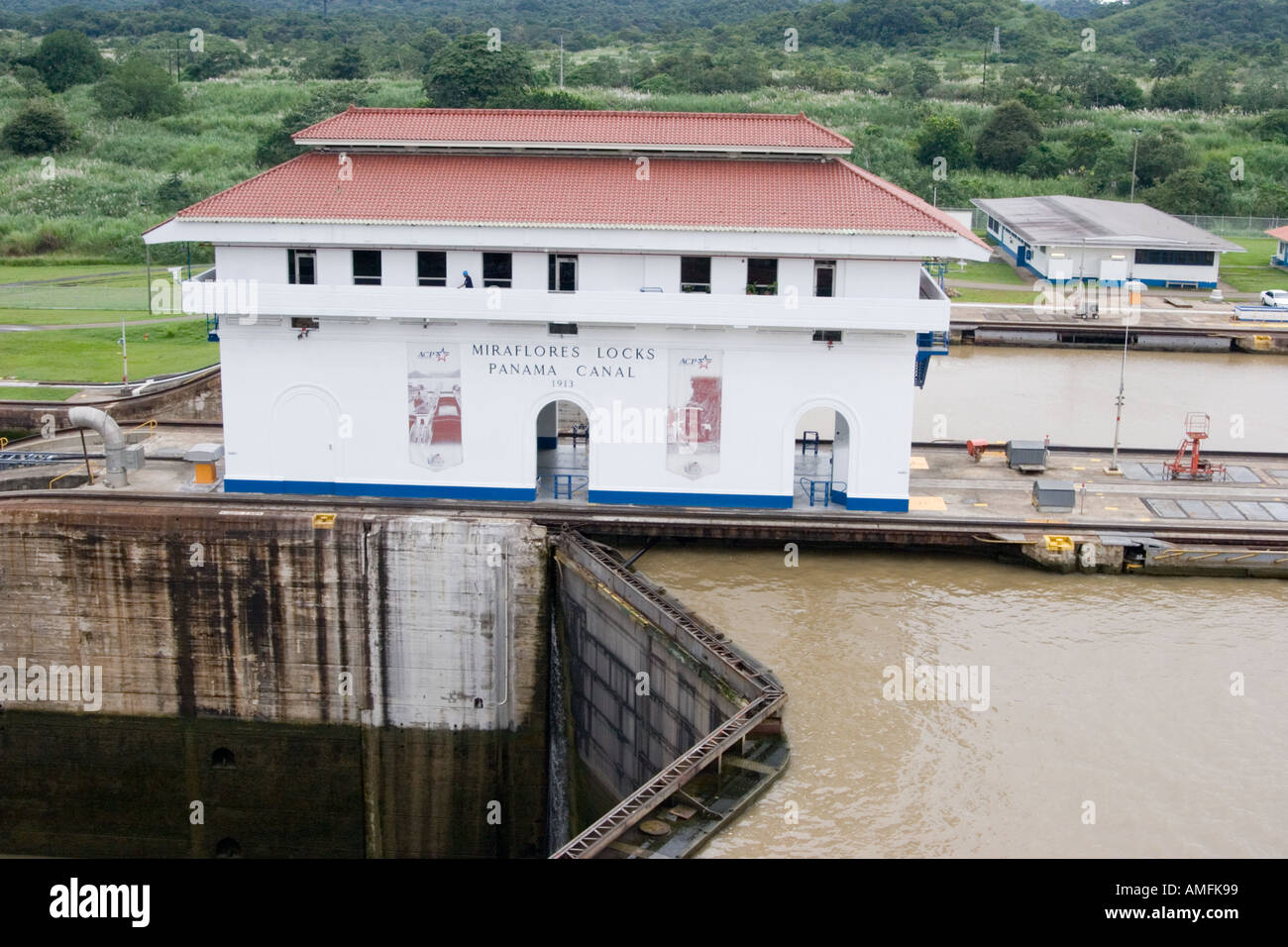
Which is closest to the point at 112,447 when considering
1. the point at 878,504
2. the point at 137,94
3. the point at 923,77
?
the point at 878,504

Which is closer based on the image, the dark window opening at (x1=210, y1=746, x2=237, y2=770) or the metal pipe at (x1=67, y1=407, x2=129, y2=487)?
the dark window opening at (x1=210, y1=746, x2=237, y2=770)

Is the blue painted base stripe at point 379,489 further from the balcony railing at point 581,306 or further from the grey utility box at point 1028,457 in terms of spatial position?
the grey utility box at point 1028,457

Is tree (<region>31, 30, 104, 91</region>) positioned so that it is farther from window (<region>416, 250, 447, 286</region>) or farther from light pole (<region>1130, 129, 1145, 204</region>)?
window (<region>416, 250, 447, 286</region>)

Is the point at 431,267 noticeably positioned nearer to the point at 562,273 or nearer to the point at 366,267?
the point at 366,267

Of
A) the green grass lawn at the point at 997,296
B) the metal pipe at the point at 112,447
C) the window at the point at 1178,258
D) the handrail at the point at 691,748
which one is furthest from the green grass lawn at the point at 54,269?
the handrail at the point at 691,748

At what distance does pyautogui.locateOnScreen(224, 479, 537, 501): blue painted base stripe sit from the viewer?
32.0 meters

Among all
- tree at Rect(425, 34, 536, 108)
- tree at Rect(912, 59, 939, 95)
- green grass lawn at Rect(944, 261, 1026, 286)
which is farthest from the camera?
tree at Rect(912, 59, 939, 95)

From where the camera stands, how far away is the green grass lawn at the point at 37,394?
43.2 metres

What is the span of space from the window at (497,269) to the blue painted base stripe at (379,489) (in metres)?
4.46

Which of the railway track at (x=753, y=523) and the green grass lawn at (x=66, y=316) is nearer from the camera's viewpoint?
the railway track at (x=753, y=523)

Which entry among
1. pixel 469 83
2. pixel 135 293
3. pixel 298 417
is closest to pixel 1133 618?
pixel 298 417

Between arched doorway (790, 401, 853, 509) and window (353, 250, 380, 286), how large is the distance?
9540mm

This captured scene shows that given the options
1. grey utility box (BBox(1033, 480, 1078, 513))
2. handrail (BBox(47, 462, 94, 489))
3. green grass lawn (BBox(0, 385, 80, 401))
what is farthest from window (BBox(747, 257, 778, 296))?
green grass lawn (BBox(0, 385, 80, 401))

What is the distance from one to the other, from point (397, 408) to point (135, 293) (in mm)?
34523
